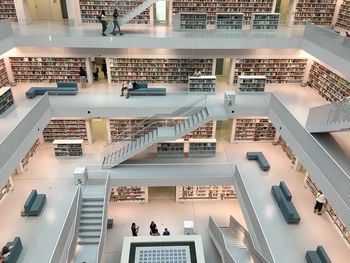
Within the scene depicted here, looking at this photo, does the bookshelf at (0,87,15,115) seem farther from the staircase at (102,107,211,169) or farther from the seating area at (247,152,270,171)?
the seating area at (247,152,270,171)

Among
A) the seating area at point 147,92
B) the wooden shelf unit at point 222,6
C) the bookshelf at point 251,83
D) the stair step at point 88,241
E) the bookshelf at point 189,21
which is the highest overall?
the wooden shelf unit at point 222,6

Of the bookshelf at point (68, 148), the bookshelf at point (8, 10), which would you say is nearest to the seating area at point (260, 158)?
the bookshelf at point (68, 148)

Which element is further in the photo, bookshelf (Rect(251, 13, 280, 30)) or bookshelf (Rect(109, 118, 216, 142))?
bookshelf (Rect(251, 13, 280, 30))

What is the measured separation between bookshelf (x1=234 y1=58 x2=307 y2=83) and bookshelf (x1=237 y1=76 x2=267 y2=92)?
0.96 m

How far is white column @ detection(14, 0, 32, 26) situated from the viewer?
13.9m

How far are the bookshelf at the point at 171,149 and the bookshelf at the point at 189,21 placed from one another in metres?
4.90

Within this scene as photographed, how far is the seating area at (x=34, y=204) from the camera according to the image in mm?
10180

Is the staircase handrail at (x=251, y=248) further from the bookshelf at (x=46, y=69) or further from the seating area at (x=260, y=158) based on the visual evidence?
the bookshelf at (x=46, y=69)

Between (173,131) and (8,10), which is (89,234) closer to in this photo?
(173,131)

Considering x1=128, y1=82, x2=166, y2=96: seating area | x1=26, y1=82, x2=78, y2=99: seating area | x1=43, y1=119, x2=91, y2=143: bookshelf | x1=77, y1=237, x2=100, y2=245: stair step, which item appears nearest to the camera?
x1=77, y1=237, x2=100, y2=245: stair step

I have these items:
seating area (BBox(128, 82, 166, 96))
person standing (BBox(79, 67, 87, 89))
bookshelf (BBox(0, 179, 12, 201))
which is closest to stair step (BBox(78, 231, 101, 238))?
bookshelf (BBox(0, 179, 12, 201))

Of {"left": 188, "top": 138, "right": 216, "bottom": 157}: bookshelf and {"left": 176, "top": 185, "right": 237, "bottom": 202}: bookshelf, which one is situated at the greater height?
{"left": 188, "top": 138, "right": 216, "bottom": 157}: bookshelf

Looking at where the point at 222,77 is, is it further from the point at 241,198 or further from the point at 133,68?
the point at 241,198

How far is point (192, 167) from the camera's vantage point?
1286 centimetres
